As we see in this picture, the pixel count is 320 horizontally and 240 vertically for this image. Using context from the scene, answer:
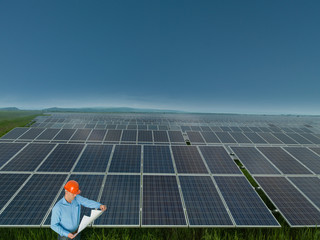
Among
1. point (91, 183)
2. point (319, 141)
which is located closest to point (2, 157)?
point (91, 183)

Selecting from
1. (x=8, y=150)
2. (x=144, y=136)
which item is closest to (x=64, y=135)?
(x=8, y=150)

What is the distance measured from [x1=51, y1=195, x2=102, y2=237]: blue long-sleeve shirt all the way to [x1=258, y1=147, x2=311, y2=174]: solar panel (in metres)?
13.2

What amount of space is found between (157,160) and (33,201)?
7.22 meters

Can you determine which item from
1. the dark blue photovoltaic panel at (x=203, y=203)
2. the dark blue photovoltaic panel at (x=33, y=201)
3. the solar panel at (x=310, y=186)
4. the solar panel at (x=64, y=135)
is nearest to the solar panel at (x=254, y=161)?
the solar panel at (x=310, y=186)

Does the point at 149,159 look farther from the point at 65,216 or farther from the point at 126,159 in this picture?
the point at 65,216

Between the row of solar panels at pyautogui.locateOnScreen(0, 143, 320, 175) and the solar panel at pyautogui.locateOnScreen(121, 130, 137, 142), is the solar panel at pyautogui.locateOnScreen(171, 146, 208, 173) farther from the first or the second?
the solar panel at pyautogui.locateOnScreen(121, 130, 137, 142)

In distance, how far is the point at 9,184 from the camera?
8.02 m

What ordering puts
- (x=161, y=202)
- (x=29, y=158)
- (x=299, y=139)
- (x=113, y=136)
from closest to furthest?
(x=161, y=202) → (x=29, y=158) → (x=113, y=136) → (x=299, y=139)

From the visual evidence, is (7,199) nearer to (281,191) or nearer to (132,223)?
(132,223)

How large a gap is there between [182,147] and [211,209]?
5274 millimetres

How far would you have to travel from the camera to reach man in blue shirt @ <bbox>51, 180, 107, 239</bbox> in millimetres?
3576

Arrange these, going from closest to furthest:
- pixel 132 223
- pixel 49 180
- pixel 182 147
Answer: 1. pixel 132 223
2. pixel 49 180
3. pixel 182 147

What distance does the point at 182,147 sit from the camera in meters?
11.9

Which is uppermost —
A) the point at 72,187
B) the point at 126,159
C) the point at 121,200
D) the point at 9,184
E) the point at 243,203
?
the point at 72,187
